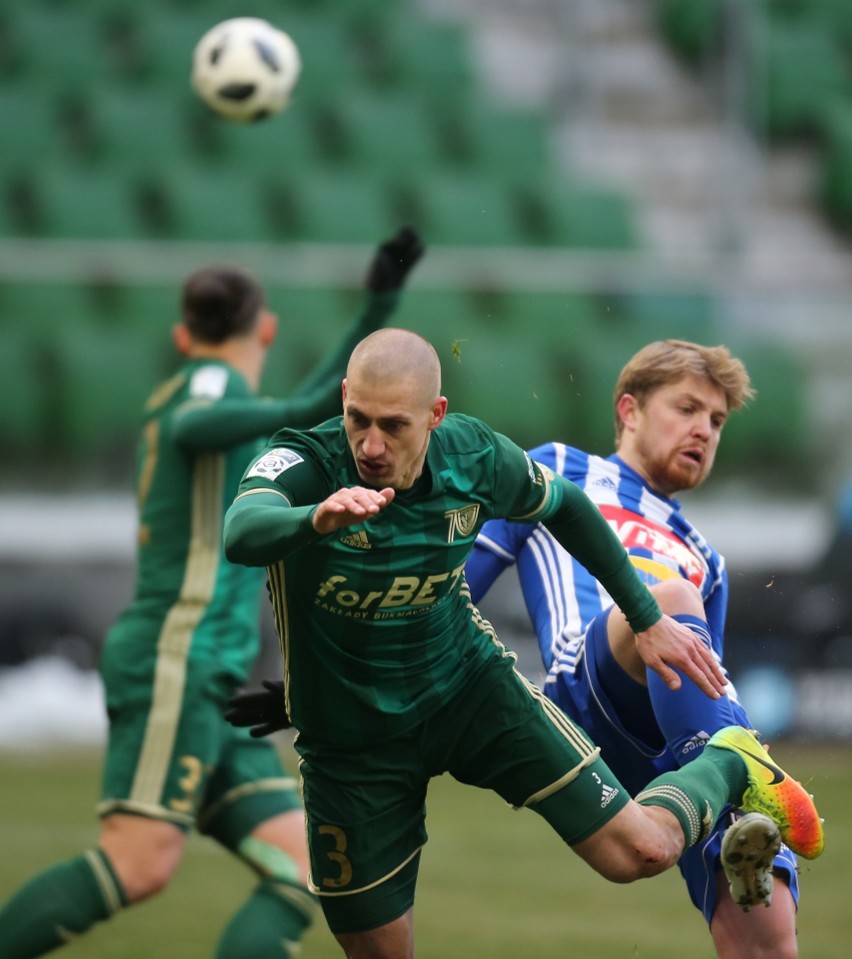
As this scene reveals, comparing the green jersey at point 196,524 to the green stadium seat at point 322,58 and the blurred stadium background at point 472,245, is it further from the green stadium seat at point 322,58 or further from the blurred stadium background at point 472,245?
the green stadium seat at point 322,58

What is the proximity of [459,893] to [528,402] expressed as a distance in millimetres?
3373

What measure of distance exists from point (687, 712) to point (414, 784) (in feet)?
2.45

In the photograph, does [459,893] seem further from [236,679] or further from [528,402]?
[528,402]

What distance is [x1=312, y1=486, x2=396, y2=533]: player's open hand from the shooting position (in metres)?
3.13

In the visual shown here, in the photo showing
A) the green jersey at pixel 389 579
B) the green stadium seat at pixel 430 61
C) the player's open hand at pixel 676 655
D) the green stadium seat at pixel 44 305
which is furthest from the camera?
the green stadium seat at pixel 430 61

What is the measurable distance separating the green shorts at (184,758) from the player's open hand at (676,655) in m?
1.61

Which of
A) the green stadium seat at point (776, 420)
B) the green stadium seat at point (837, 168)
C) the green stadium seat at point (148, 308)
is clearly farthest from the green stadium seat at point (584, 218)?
the green stadium seat at point (148, 308)

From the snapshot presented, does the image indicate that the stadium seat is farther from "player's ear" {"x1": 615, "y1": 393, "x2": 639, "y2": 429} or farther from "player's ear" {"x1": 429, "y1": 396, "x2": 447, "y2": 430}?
"player's ear" {"x1": 429, "y1": 396, "x2": 447, "y2": 430}

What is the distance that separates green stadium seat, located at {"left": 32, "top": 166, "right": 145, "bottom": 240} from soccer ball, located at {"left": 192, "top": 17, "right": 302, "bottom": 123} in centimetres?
489

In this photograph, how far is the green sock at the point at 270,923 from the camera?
16.0 ft

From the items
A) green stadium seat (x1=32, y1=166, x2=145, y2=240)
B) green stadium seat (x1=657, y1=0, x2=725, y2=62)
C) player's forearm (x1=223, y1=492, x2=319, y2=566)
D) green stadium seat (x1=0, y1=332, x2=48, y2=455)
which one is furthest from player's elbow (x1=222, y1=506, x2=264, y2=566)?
green stadium seat (x1=657, y1=0, x2=725, y2=62)

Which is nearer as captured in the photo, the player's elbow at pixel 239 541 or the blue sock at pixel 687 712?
the player's elbow at pixel 239 541

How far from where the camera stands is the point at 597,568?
4.02 m

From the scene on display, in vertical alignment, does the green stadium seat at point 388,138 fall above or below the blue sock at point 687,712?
above
